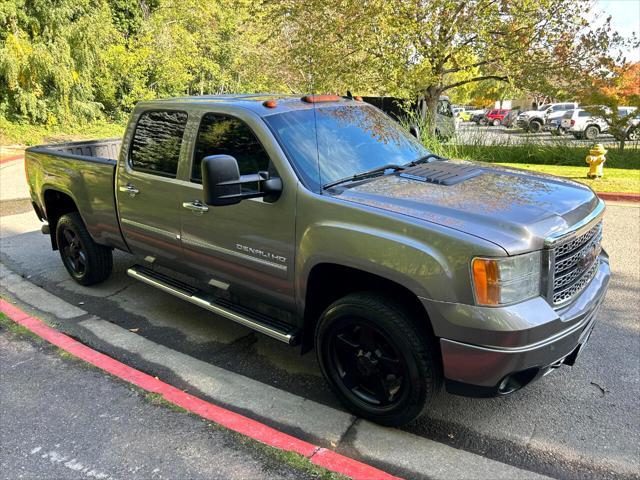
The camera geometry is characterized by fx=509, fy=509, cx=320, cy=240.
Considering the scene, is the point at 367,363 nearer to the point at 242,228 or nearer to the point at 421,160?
the point at 242,228

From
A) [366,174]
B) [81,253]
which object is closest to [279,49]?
[81,253]

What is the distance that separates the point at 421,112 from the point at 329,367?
42.5ft

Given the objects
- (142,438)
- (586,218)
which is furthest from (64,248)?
(586,218)

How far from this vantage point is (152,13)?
28.2 metres

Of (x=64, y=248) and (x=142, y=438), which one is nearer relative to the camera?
(x=142, y=438)

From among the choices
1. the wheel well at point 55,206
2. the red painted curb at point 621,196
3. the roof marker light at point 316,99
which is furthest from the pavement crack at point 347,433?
the red painted curb at point 621,196

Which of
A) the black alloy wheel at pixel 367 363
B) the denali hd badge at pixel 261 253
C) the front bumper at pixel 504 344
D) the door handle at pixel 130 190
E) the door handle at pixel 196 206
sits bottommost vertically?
the black alloy wheel at pixel 367 363

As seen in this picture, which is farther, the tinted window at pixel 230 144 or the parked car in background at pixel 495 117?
the parked car in background at pixel 495 117

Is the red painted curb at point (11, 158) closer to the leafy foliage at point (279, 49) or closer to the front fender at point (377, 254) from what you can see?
the leafy foliage at point (279, 49)

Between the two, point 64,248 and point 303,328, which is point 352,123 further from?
point 64,248

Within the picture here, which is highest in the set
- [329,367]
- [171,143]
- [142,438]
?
[171,143]

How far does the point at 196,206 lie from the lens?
368 centimetres

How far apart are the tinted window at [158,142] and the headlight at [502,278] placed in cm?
249

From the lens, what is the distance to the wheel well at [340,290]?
2793 mm
